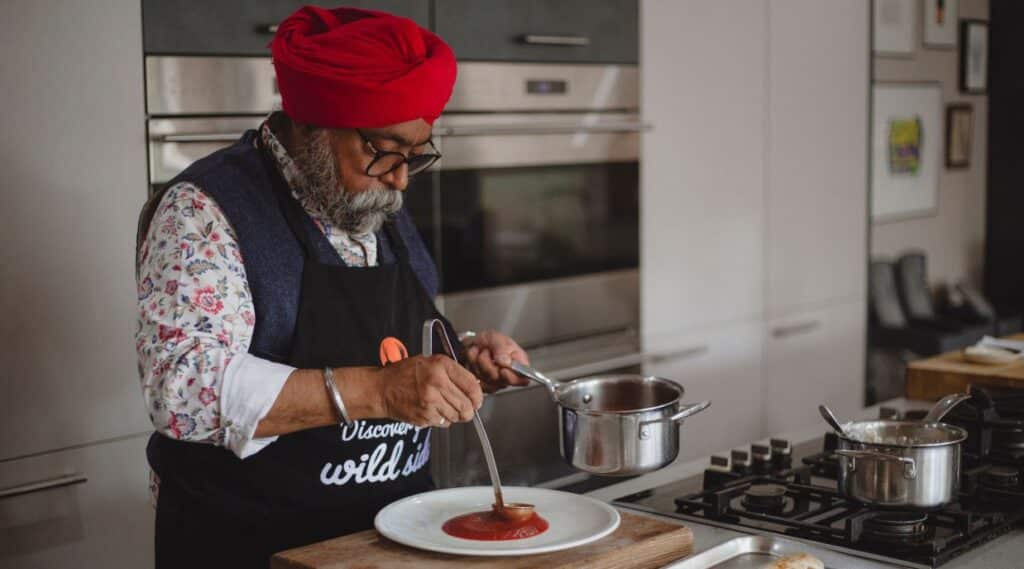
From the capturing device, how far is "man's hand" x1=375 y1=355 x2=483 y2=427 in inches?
52.2

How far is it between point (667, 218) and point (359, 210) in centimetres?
167

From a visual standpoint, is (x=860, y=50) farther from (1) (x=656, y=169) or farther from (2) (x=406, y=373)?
(2) (x=406, y=373)

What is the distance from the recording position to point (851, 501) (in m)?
1.44

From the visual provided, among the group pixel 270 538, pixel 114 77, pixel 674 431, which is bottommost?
pixel 270 538

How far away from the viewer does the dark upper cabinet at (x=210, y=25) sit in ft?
6.89

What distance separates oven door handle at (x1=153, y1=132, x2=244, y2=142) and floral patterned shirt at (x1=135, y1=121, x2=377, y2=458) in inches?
27.6

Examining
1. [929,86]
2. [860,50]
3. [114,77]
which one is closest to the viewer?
[114,77]

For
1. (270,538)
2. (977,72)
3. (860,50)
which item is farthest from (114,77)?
(977,72)

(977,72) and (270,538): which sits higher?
(977,72)

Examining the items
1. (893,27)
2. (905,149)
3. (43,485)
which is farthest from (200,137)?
(905,149)

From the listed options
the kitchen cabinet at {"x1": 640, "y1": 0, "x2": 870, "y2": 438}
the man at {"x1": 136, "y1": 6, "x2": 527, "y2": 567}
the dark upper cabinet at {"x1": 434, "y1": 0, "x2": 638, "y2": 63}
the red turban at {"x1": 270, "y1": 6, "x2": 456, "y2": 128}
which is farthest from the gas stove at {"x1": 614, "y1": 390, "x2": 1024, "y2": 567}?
the kitchen cabinet at {"x1": 640, "y1": 0, "x2": 870, "y2": 438}

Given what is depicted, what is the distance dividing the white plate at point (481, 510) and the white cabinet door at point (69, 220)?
0.84 meters

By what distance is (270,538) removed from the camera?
5.02 ft

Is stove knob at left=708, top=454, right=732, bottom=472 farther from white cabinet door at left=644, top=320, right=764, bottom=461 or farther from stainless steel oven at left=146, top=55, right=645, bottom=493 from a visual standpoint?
white cabinet door at left=644, top=320, right=764, bottom=461
